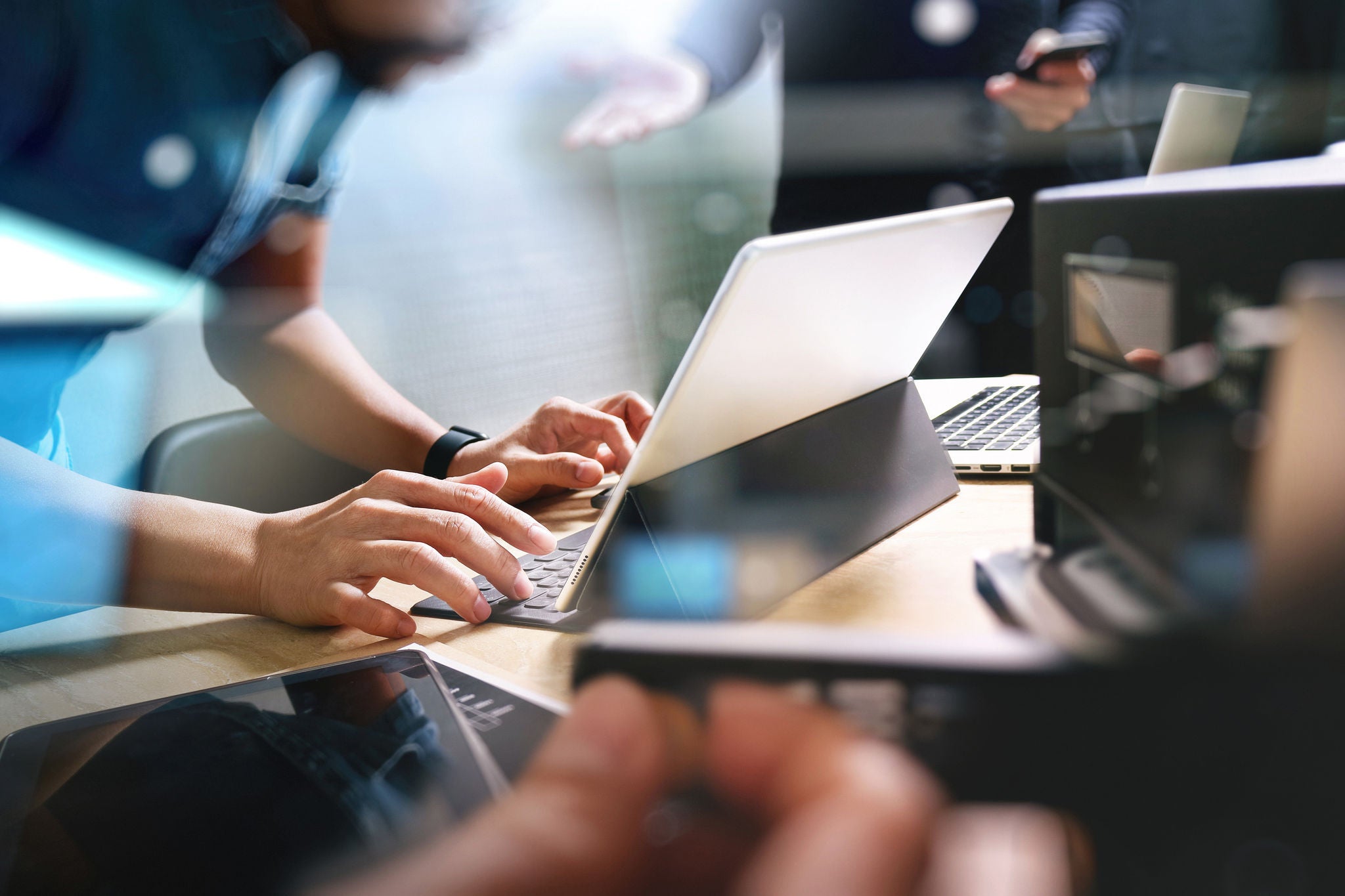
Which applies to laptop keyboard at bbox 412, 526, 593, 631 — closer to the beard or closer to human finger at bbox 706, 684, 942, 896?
human finger at bbox 706, 684, 942, 896

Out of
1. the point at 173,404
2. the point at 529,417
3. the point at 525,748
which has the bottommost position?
the point at 173,404

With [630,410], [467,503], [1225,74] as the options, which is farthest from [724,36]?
[467,503]

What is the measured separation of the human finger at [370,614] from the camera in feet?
1.92

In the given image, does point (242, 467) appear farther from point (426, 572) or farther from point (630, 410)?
point (426, 572)

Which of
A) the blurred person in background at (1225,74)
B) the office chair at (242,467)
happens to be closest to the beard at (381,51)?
the office chair at (242,467)

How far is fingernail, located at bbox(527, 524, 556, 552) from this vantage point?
631 millimetres

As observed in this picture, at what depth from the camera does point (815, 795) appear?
0.23 metres

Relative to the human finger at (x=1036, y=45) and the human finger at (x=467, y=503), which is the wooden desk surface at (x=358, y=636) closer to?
the human finger at (x=467, y=503)

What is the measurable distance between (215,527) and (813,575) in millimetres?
437

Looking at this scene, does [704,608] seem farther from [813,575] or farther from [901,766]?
[901,766]

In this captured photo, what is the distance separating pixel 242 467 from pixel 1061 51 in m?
1.26

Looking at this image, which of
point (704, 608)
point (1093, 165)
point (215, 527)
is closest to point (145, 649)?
point (215, 527)

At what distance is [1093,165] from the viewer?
1.99 metres

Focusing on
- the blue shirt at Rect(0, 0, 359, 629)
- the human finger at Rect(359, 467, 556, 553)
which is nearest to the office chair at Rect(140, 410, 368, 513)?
the blue shirt at Rect(0, 0, 359, 629)
